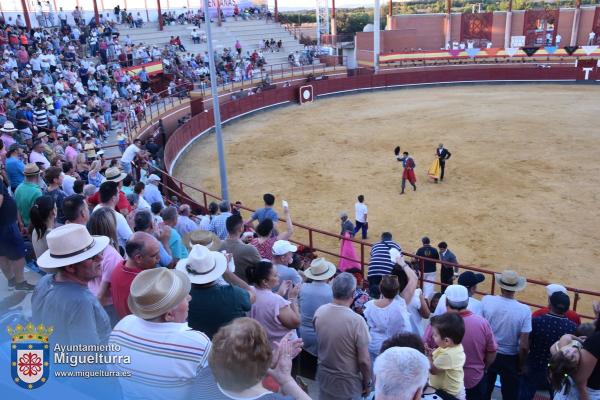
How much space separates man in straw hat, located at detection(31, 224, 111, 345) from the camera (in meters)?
2.95

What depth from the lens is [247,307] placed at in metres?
3.38

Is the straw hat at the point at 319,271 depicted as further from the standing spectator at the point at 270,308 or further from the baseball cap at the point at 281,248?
the standing spectator at the point at 270,308

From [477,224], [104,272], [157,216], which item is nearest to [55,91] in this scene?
[157,216]

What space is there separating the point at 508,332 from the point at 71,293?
3577mm

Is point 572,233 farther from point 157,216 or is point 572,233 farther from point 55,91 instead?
point 55,91

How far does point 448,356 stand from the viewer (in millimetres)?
3340

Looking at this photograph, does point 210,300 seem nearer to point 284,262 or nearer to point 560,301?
point 284,262

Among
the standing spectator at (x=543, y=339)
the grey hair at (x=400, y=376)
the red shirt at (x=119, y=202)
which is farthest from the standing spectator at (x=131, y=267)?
the standing spectator at (x=543, y=339)

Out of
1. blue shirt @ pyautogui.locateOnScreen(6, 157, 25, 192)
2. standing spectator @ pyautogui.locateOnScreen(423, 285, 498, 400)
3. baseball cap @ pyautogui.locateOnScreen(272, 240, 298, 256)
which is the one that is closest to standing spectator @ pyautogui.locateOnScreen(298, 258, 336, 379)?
baseball cap @ pyautogui.locateOnScreen(272, 240, 298, 256)

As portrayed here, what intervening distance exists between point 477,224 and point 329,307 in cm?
944

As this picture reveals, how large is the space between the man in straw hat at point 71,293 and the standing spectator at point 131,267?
30 centimetres

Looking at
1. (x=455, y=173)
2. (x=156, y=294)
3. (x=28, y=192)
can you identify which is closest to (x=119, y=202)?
(x=28, y=192)

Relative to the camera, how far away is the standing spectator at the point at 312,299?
4.42m

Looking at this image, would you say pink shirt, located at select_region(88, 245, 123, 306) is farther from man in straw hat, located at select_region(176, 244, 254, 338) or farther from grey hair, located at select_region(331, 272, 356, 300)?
grey hair, located at select_region(331, 272, 356, 300)
